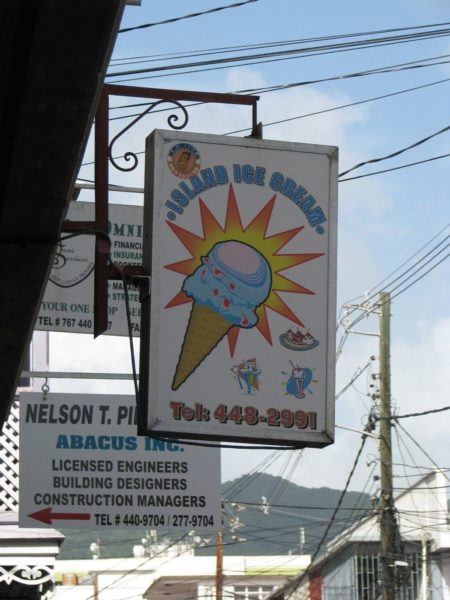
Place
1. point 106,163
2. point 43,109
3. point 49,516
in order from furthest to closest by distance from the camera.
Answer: point 49,516, point 106,163, point 43,109

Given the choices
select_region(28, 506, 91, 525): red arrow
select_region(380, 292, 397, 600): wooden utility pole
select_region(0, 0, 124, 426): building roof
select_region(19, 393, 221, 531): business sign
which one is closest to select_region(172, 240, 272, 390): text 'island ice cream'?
select_region(0, 0, 124, 426): building roof

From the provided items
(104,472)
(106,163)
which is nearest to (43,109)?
(106,163)

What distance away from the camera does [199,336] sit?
6.05 metres

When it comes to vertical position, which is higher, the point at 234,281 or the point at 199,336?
the point at 234,281

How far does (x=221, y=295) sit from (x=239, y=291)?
0.31 feet

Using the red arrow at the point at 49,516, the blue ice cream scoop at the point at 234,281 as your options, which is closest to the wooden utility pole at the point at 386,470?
the red arrow at the point at 49,516

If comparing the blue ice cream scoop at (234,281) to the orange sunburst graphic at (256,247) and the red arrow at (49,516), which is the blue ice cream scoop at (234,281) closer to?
the orange sunburst graphic at (256,247)

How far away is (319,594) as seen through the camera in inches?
1508

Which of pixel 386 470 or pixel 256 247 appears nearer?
pixel 256 247

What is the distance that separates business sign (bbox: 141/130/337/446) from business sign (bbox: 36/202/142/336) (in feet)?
12.9

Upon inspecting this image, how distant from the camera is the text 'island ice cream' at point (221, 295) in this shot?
19.7ft

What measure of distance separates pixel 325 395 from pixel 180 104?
1.61m

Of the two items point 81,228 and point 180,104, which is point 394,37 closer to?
point 180,104

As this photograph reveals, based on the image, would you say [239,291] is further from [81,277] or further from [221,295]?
[81,277]
